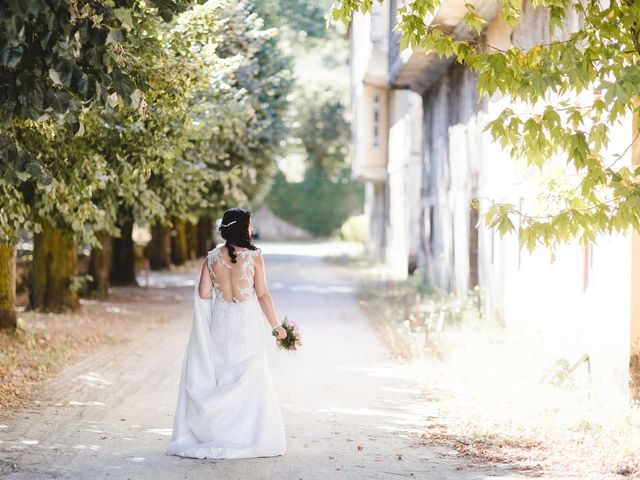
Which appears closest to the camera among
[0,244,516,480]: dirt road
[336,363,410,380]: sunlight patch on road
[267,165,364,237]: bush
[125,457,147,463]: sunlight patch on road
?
[0,244,516,480]: dirt road

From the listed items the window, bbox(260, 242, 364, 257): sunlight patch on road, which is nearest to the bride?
the window

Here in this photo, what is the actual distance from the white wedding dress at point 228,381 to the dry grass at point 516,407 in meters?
1.56

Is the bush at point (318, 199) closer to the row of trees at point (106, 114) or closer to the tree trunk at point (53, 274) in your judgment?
the row of trees at point (106, 114)

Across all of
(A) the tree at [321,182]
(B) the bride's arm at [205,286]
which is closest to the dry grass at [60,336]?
(B) the bride's arm at [205,286]

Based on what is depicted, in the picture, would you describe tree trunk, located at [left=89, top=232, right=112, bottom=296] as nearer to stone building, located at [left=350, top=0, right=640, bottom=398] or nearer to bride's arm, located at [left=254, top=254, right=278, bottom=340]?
stone building, located at [left=350, top=0, right=640, bottom=398]

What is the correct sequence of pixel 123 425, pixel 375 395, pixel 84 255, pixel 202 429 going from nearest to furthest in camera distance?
pixel 202 429, pixel 123 425, pixel 375 395, pixel 84 255

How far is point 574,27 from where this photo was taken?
36.7ft

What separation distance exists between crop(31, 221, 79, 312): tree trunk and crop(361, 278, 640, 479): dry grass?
679 centimetres

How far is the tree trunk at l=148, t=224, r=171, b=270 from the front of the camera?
115ft

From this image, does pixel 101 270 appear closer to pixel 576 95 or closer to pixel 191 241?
pixel 576 95

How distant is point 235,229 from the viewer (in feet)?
26.4

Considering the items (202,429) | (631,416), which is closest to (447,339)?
(631,416)

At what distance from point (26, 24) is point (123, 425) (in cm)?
395

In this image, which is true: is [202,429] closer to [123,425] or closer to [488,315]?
[123,425]
